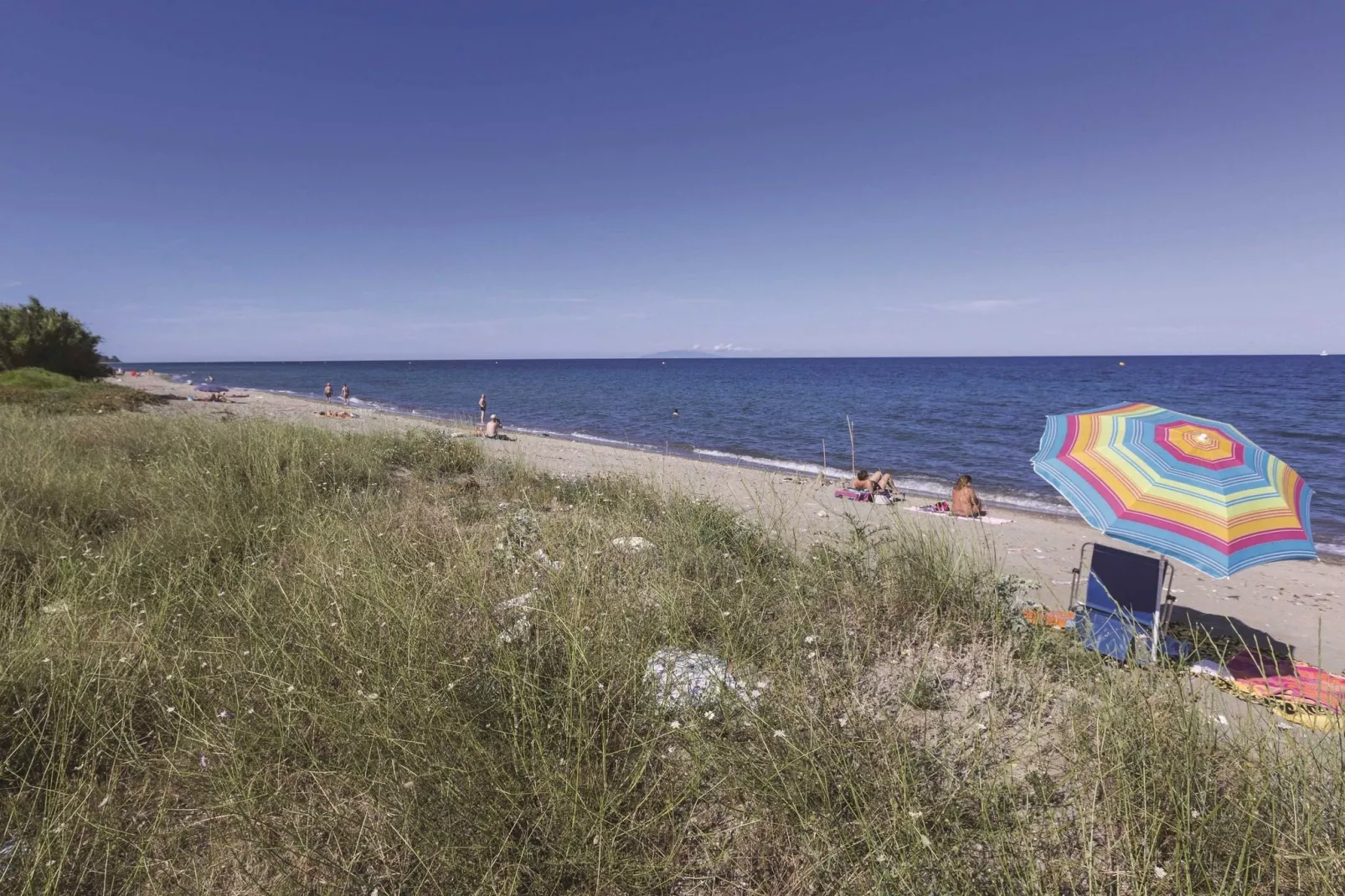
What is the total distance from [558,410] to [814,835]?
34.6 meters

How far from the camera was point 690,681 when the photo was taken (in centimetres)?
261

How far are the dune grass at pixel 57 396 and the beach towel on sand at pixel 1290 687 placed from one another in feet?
57.1

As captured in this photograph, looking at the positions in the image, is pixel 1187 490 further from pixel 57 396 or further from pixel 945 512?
pixel 57 396

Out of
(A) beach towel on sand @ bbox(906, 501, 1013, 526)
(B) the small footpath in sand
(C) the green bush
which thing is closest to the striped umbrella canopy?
(B) the small footpath in sand

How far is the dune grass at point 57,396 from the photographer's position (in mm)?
13016

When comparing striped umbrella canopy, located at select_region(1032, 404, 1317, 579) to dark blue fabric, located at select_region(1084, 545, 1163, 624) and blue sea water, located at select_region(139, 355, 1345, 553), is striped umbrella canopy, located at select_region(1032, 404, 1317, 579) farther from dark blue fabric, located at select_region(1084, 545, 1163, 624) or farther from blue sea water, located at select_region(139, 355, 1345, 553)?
blue sea water, located at select_region(139, 355, 1345, 553)

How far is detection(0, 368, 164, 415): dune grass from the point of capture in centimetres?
1302

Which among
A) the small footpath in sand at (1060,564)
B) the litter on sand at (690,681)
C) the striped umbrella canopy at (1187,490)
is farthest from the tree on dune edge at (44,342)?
the striped umbrella canopy at (1187,490)

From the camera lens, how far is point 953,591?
3939 millimetres

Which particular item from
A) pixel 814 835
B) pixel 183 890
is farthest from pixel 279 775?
pixel 814 835

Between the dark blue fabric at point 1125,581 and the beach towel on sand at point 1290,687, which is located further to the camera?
the dark blue fabric at point 1125,581

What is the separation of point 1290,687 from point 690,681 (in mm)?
4589

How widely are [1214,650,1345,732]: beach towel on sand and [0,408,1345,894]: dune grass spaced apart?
1.20ft

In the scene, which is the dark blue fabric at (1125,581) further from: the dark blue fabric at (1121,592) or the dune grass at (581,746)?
the dune grass at (581,746)
